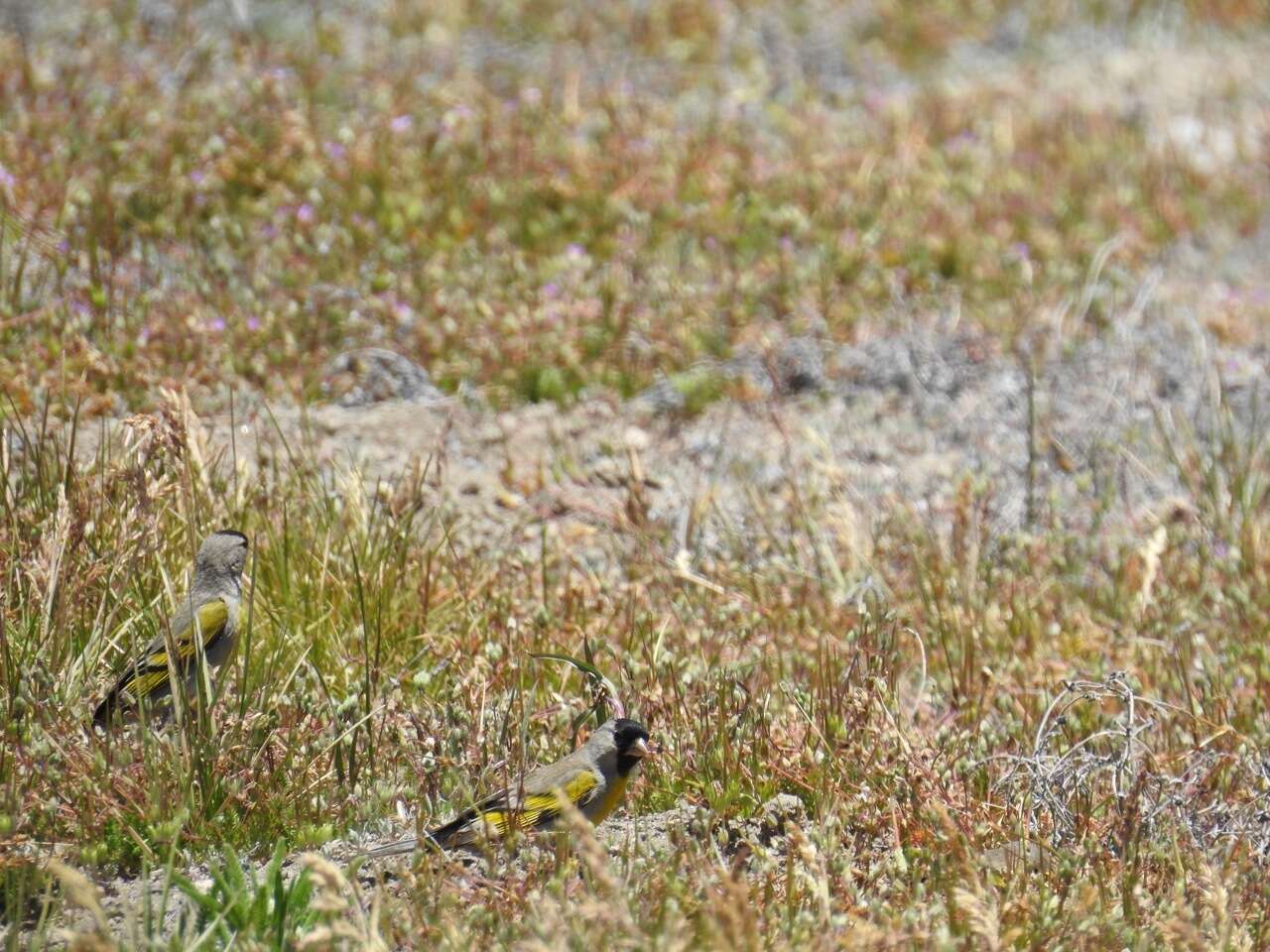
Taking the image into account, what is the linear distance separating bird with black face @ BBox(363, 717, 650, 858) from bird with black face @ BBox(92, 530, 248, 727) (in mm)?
967

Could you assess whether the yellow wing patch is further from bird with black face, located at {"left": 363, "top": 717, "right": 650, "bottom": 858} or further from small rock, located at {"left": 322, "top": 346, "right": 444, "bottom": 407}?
small rock, located at {"left": 322, "top": 346, "right": 444, "bottom": 407}

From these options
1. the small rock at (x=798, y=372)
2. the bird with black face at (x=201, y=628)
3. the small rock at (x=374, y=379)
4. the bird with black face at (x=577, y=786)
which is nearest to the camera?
the bird with black face at (x=577, y=786)

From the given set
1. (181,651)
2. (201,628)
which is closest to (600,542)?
(201,628)

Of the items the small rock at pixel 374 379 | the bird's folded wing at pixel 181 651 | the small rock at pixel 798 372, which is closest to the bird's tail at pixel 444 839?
the bird's folded wing at pixel 181 651

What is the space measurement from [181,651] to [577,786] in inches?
53.0

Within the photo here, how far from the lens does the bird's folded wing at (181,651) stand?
443cm

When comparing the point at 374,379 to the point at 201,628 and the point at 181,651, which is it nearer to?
the point at 201,628

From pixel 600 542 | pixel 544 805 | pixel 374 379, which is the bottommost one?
pixel 600 542

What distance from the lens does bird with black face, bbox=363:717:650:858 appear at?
420 cm

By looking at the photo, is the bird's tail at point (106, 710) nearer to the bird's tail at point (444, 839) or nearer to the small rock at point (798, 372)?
the bird's tail at point (444, 839)

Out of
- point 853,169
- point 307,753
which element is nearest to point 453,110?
point 853,169

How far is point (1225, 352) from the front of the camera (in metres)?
A: 8.80

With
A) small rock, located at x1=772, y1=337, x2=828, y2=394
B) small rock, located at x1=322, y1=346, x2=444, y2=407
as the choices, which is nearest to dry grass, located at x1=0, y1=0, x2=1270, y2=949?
small rock, located at x1=322, y1=346, x2=444, y2=407

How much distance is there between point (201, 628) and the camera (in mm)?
4812
